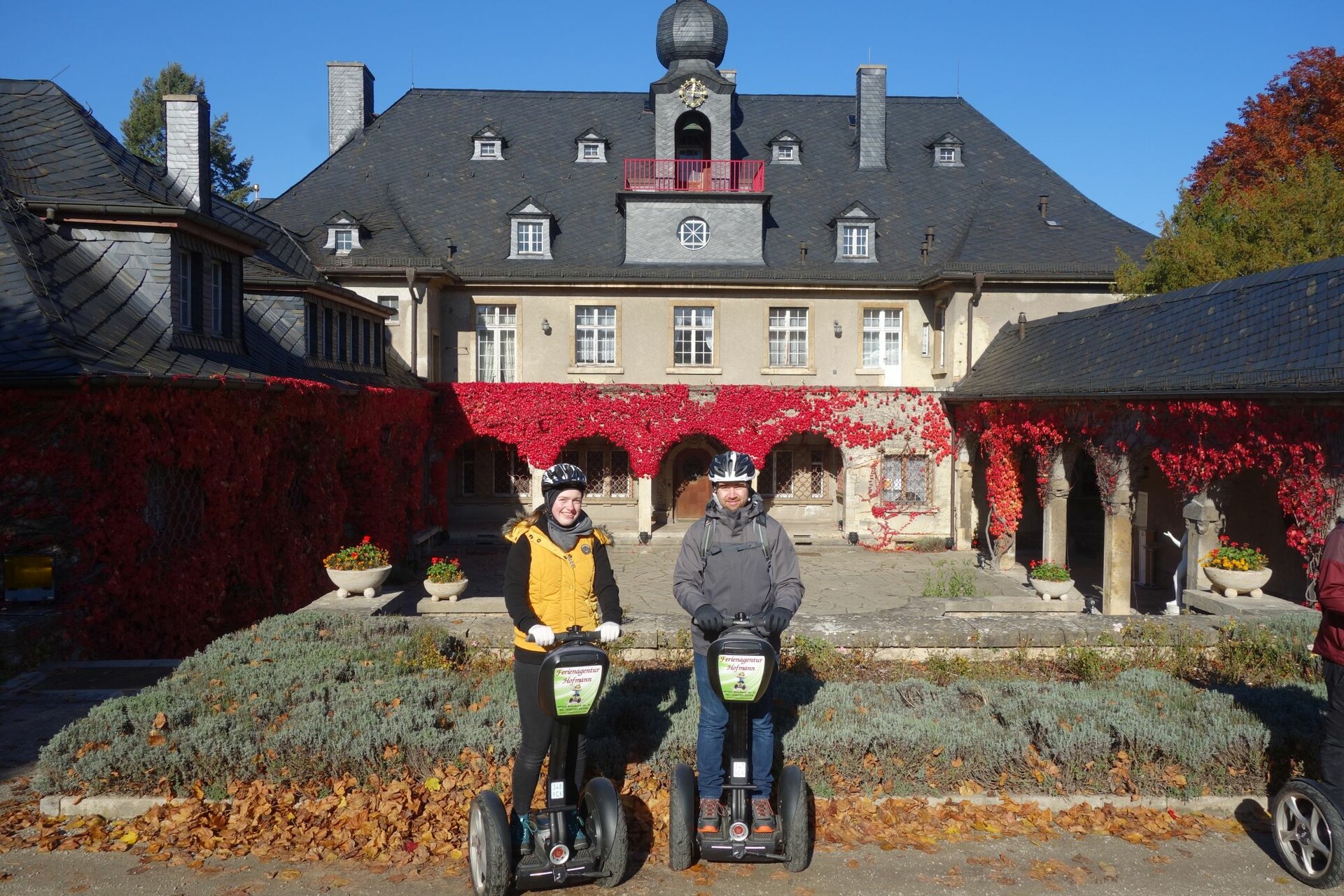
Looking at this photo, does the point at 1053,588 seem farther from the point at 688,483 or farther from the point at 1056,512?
the point at 688,483

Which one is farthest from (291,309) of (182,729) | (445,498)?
(182,729)

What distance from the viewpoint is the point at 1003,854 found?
565 centimetres

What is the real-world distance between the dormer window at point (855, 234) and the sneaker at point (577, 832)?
21986 millimetres

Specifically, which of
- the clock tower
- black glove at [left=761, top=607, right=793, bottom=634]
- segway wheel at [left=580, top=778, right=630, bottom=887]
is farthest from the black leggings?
the clock tower

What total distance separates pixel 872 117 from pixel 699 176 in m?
6.09

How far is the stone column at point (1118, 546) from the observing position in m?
15.9

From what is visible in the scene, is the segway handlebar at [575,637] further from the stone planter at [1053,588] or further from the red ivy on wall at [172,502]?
the stone planter at [1053,588]

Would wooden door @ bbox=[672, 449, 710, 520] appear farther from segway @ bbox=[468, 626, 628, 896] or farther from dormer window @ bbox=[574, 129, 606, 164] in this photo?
segway @ bbox=[468, 626, 628, 896]

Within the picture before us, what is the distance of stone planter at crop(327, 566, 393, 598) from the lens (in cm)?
1098

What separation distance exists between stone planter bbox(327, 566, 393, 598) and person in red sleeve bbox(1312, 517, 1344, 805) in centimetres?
897

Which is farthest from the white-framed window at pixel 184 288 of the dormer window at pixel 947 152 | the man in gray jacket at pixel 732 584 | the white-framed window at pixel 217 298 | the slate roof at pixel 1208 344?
the dormer window at pixel 947 152

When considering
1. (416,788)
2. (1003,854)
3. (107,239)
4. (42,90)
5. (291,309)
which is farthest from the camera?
(291,309)

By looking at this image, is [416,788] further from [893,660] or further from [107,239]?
[107,239]

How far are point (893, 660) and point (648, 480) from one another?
15.7 meters
